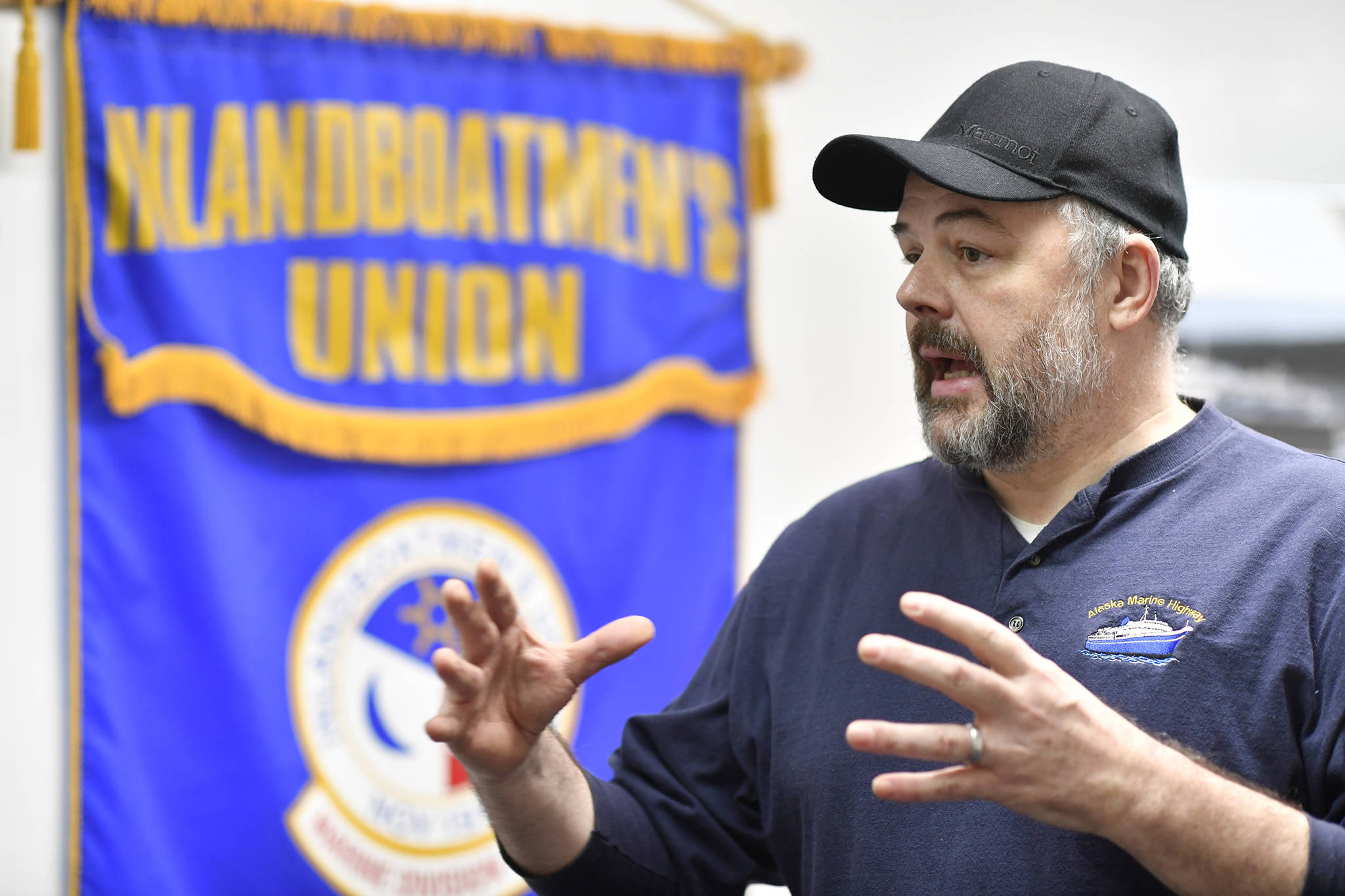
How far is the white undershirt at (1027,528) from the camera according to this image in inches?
46.3

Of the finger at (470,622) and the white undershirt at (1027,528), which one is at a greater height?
the white undershirt at (1027,528)

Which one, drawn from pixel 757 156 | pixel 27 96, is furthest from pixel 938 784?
pixel 27 96

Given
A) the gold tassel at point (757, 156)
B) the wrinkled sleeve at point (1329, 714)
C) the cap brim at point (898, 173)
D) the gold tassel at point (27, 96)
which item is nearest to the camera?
the wrinkled sleeve at point (1329, 714)

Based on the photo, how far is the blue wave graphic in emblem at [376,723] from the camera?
6.68 feet

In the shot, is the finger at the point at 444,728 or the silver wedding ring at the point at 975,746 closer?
the silver wedding ring at the point at 975,746

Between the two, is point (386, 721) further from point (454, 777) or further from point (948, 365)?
point (948, 365)

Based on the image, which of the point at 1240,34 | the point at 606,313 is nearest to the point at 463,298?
the point at 606,313

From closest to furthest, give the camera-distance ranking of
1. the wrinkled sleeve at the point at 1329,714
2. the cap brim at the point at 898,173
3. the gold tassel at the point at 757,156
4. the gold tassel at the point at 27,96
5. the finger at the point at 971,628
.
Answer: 1. the finger at the point at 971,628
2. the wrinkled sleeve at the point at 1329,714
3. the cap brim at the point at 898,173
4. the gold tassel at the point at 27,96
5. the gold tassel at the point at 757,156

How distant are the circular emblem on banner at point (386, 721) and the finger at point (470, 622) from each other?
101 centimetres

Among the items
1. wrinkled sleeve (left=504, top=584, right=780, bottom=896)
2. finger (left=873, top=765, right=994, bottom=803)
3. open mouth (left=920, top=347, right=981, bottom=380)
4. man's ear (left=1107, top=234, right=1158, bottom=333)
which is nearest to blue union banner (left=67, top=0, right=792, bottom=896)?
wrinkled sleeve (left=504, top=584, right=780, bottom=896)

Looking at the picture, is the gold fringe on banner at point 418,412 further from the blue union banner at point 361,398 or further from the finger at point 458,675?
the finger at point 458,675

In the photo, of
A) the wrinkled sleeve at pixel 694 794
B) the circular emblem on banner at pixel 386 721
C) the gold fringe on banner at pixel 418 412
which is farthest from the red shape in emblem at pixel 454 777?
the wrinkled sleeve at pixel 694 794

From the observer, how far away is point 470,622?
101 cm

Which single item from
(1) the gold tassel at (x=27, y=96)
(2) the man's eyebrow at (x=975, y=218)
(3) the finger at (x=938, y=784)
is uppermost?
(1) the gold tassel at (x=27, y=96)
